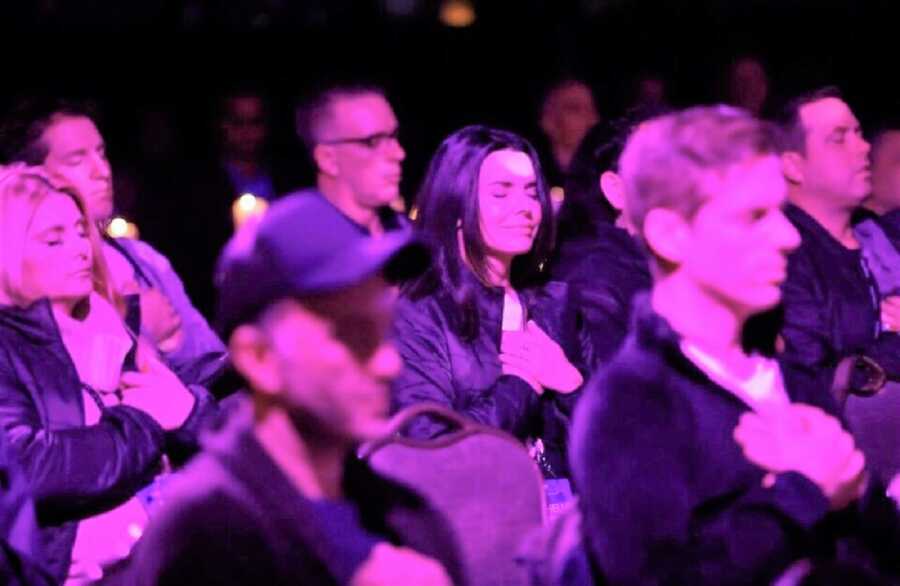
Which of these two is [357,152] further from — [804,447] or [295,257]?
[295,257]

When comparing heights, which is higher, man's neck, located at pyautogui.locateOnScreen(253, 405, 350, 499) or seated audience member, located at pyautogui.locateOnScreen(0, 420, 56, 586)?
man's neck, located at pyautogui.locateOnScreen(253, 405, 350, 499)

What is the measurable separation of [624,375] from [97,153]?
2.35 metres

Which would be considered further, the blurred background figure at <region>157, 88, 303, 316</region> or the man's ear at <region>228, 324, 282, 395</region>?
the blurred background figure at <region>157, 88, 303, 316</region>

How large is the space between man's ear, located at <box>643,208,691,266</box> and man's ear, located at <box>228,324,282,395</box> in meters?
0.69

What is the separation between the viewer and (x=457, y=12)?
8.45 meters

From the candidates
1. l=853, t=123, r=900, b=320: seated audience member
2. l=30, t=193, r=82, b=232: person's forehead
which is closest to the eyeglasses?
l=30, t=193, r=82, b=232: person's forehead

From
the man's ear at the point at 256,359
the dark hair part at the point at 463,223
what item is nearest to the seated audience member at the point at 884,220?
the dark hair part at the point at 463,223

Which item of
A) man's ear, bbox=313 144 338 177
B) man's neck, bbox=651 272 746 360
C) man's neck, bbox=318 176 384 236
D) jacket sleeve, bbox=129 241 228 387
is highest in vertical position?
man's neck, bbox=651 272 746 360

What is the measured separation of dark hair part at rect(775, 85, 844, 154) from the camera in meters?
4.78

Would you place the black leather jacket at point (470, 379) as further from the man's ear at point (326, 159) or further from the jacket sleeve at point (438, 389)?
the man's ear at point (326, 159)

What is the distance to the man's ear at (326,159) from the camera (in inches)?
183

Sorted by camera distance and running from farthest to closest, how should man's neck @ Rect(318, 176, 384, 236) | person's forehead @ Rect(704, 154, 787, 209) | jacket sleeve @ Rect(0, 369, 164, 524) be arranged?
man's neck @ Rect(318, 176, 384, 236), jacket sleeve @ Rect(0, 369, 164, 524), person's forehead @ Rect(704, 154, 787, 209)

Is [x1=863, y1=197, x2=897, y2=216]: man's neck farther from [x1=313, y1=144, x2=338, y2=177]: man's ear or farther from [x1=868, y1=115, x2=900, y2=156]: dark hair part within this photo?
[x1=313, y1=144, x2=338, y2=177]: man's ear

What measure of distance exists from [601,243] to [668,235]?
1.95m
